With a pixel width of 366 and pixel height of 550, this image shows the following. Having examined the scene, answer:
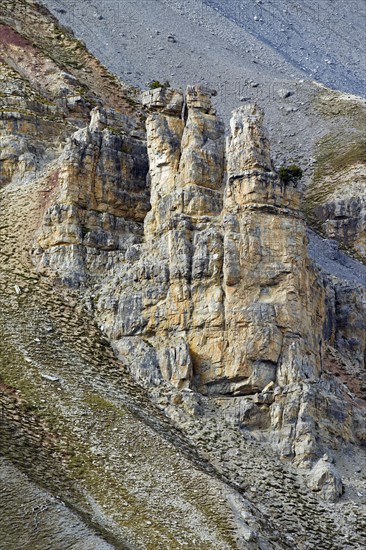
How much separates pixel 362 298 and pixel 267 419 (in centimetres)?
Result: 1814

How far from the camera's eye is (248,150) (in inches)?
2506

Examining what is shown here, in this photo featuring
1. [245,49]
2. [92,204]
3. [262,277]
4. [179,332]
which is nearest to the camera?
[179,332]

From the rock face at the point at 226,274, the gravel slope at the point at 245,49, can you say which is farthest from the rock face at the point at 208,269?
the gravel slope at the point at 245,49

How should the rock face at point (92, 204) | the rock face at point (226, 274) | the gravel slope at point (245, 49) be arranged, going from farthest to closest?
the gravel slope at point (245, 49), the rock face at point (92, 204), the rock face at point (226, 274)

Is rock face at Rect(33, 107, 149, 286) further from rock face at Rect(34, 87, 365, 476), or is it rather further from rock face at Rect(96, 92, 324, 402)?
rock face at Rect(96, 92, 324, 402)

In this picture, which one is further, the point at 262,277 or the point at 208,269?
the point at 208,269

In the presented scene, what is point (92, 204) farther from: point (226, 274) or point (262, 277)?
point (262, 277)

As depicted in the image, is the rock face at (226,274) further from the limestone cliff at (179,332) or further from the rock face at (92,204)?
the rock face at (92,204)

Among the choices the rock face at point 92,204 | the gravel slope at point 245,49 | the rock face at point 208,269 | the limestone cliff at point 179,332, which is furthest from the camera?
the gravel slope at point 245,49

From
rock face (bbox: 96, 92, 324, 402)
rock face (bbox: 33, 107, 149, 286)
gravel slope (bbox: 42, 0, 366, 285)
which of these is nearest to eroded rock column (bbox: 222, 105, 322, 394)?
rock face (bbox: 96, 92, 324, 402)

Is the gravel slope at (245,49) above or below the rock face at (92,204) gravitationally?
above

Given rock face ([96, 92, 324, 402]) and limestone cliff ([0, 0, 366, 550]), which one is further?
rock face ([96, 92, 324, 402])

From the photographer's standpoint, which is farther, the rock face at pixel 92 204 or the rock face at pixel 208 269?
the rock face at pixel 92 204

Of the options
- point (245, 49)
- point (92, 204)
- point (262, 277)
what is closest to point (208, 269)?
point (262, 277)
